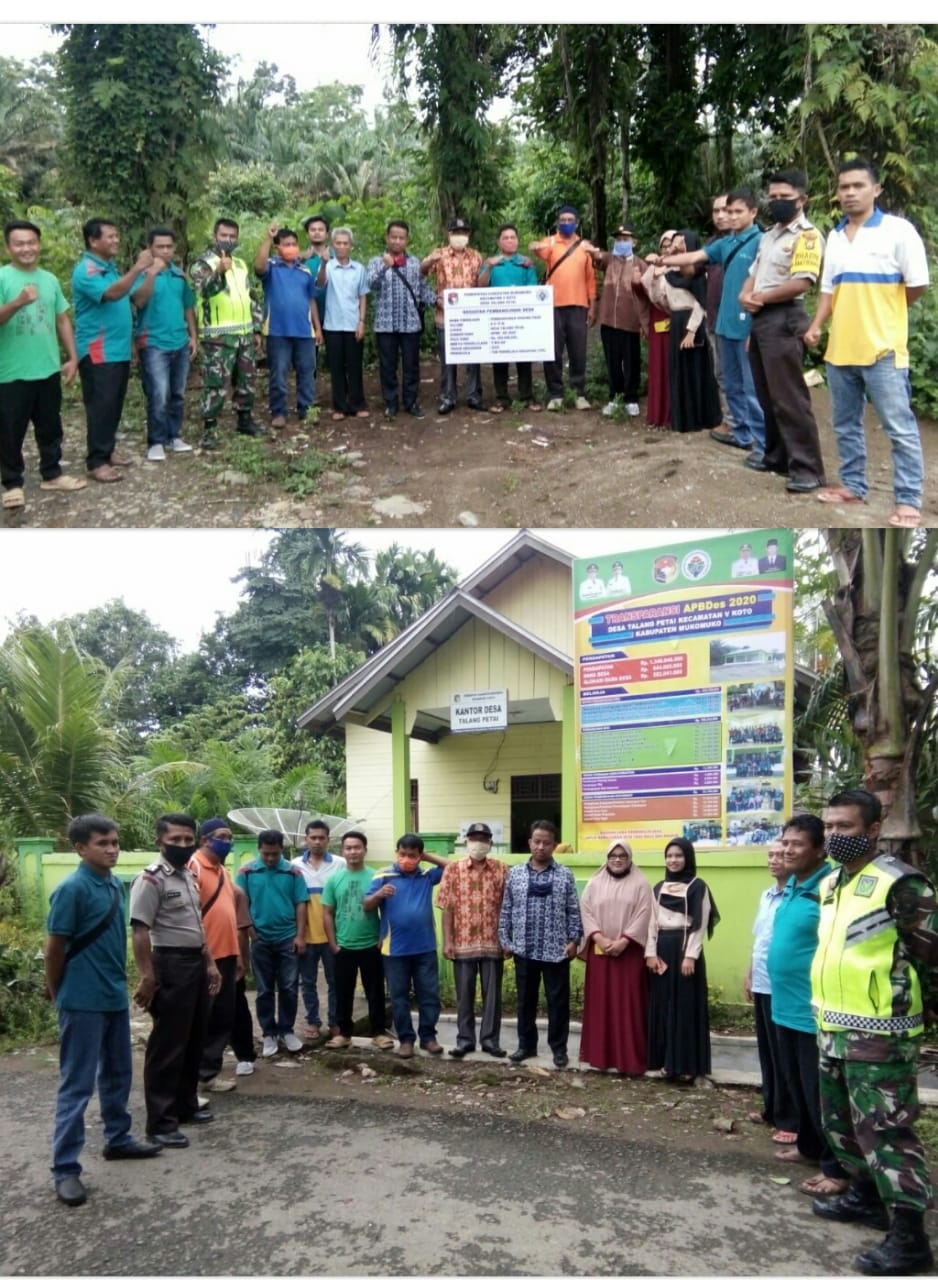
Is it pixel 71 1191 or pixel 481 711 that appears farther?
pixel 481 711

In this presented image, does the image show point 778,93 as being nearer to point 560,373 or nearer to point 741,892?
point 560,373

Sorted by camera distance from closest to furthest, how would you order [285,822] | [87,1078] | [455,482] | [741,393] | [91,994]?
[87,1078] < [91,994] < [741,393] < [455,482] < [285,822]

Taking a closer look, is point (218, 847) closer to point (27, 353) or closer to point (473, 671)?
point (27, 353)

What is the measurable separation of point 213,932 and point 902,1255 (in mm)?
3639

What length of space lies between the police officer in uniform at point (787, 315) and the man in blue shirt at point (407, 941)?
3373 millimetres

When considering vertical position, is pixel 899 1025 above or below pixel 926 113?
below

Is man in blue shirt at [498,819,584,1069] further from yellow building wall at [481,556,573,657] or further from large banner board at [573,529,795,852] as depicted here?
yellow building wall at [481,556,573,657]

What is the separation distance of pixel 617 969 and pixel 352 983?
1.61 m

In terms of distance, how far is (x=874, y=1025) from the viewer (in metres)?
3.58

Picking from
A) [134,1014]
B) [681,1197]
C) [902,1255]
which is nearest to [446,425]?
[134,1014]

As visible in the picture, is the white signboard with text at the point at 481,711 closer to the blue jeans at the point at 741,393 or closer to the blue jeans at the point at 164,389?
the blue jeans at the point at 741,393

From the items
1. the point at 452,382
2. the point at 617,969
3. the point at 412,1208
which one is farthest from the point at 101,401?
the point at 412,1208

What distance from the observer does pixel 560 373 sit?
8.43 m

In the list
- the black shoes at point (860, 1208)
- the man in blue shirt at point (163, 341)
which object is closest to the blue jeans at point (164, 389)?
the man in blue shirt at point (163, 341)
